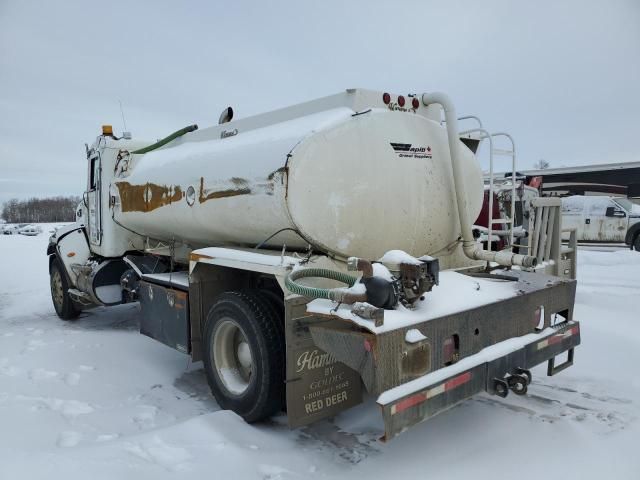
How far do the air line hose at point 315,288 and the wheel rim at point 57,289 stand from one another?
235 inches

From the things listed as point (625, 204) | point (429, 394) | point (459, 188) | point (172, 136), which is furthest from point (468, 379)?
point (625, 204)

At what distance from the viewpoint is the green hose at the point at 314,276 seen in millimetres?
3061

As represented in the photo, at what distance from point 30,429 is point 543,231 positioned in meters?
6.40

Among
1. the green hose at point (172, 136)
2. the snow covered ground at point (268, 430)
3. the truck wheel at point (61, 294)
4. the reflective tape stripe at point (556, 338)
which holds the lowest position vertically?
the snow covered ground at point (268, 430)

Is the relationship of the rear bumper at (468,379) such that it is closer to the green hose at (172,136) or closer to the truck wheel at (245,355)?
the truck wheel at (245,355)

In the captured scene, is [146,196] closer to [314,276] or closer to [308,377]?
[314,276]

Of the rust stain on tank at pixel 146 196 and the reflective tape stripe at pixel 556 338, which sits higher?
the rust stain on tank at pixel 146 196

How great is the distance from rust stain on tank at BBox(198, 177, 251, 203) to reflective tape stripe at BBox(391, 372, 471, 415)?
210 centimetres

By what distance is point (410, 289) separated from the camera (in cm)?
316

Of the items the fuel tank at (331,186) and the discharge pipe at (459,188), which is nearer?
the fuel tank at (331,186)

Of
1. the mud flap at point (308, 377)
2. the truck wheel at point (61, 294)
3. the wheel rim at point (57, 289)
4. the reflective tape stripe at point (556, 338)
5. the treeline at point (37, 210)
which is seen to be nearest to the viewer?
the mud flap at point (308, 377)


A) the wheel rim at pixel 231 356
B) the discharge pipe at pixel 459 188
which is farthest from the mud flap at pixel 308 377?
the discharge pipe at pixel 459 188

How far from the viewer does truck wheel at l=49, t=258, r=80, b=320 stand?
25.2 ft

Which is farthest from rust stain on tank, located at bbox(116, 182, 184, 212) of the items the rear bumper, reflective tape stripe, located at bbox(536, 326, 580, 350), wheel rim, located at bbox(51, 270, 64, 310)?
reflective tape stripe, located at bbox(536, 326, 580, 350)
